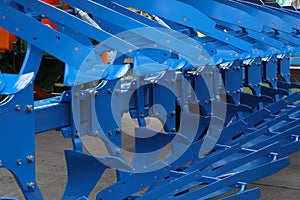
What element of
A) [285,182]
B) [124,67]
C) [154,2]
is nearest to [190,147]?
[124,67]

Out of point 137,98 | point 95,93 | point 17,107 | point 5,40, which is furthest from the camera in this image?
point 5,40

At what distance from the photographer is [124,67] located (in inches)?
91.5

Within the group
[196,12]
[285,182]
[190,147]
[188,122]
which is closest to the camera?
[196,12]

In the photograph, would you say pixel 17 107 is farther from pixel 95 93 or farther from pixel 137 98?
pixel 137 98

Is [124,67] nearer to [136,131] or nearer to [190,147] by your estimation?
[136,131]

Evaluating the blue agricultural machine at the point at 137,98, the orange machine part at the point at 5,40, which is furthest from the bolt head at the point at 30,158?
the orange machine part at the point at 5,40

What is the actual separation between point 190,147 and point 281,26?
703mm

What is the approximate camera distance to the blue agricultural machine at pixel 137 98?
6.18ft

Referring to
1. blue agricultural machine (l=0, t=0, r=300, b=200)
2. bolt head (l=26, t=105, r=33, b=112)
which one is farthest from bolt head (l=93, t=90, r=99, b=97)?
bolt head (l=26, t=105, r=33, b=112)

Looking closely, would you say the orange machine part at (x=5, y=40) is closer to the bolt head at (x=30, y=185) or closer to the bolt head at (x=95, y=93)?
the bolt head at (x=95, y=93)

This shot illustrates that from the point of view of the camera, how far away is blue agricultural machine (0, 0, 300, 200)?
188cm

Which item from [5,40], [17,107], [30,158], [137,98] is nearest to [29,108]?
[17,107]

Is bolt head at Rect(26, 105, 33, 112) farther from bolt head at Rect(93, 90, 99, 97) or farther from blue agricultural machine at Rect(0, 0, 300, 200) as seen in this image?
bolt head at Rect(93, 90, 99, 97)

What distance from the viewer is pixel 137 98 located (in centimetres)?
266
